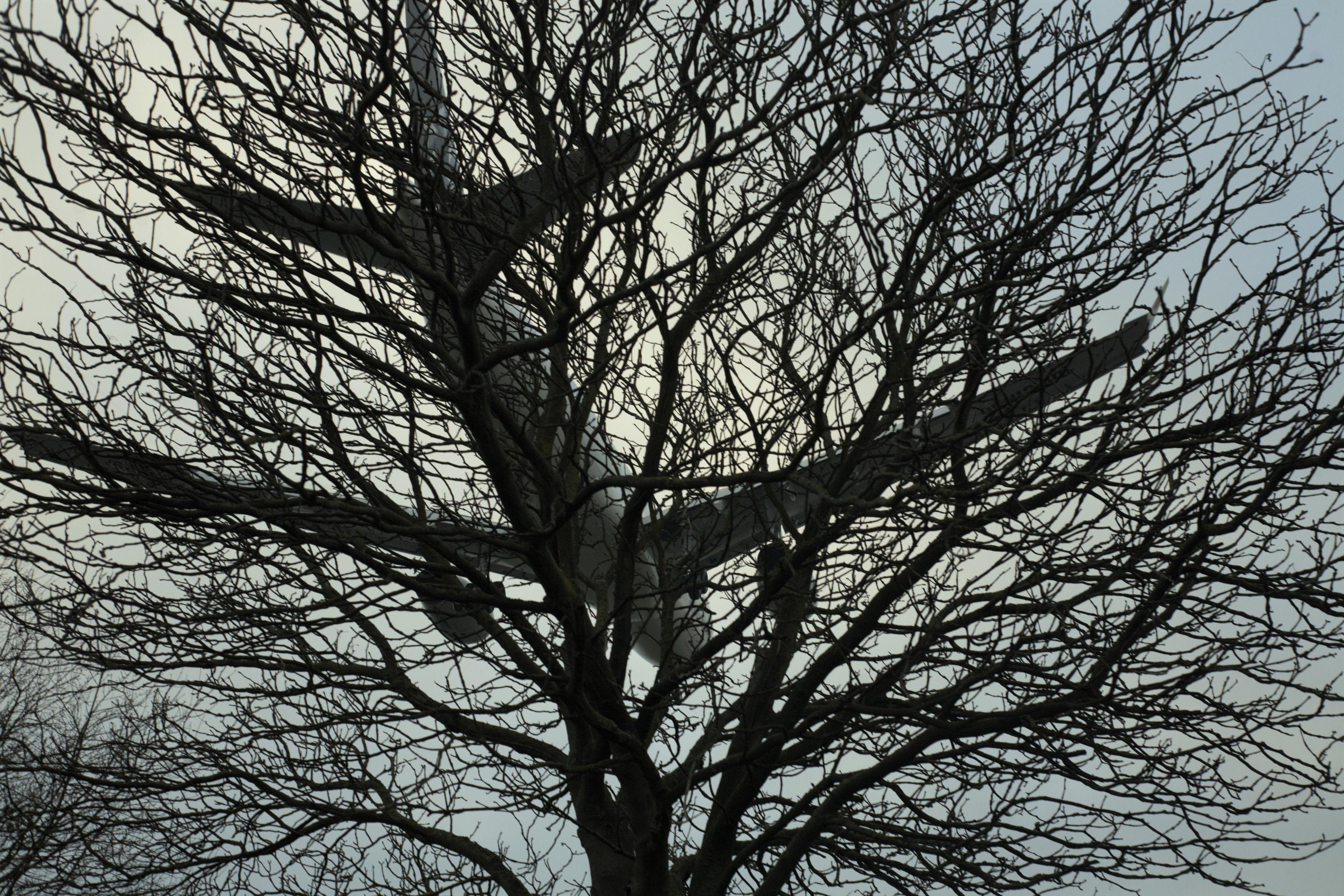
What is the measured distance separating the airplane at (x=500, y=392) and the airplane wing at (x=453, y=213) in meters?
0.01

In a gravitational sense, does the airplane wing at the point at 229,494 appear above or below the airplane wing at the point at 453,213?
below

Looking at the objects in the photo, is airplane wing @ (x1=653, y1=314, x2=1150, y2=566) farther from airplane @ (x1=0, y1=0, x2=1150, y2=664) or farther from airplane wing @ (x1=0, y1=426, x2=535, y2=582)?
airplane wing @ (x1=0, y1=426, x2=535, y2=582)

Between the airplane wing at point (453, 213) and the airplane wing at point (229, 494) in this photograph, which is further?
the airplane wing at point (229, 494)

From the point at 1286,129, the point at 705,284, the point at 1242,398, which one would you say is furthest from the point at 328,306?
the point at 1286,129

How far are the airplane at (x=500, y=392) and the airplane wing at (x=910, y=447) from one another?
20 mm

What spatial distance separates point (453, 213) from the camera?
14.5ft

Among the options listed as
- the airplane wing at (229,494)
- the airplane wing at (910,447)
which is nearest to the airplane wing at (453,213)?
the airplane wing at (229,494)

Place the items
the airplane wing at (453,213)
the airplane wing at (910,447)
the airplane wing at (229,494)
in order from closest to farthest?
the airplane wing at (453,213) < the airplane wing at (229,494) < the airplane wing at (910,447)

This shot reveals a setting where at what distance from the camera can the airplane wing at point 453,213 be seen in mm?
3750

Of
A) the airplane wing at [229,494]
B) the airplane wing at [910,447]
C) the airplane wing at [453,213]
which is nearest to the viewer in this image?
the airplane wing at [453,213]

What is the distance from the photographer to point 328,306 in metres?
4.26

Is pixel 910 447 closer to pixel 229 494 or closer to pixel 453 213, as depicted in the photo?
pixel 453 213

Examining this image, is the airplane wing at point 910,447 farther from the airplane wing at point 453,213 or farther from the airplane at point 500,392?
the airplane wing at point 453,213

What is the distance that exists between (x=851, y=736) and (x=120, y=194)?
4.37 meters
